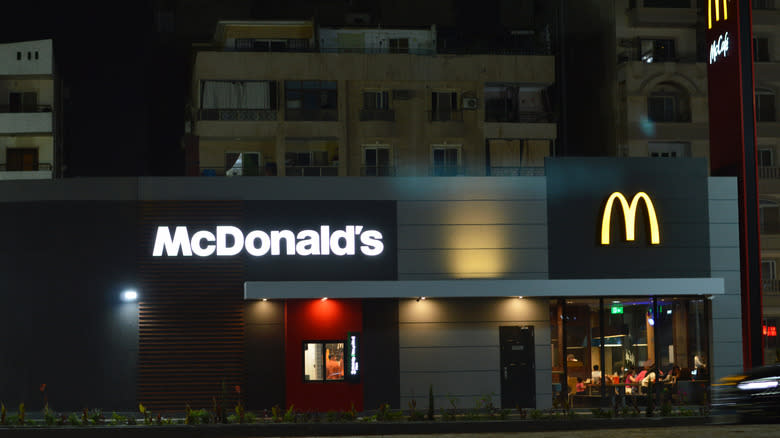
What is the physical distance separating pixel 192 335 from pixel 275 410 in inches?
214

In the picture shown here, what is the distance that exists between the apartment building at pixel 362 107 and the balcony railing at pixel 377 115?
0.20 ft

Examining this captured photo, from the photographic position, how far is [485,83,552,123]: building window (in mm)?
63250

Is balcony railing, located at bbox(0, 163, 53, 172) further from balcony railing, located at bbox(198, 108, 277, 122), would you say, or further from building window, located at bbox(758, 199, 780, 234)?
building window, located at bbox(758, 199, 780, 234)

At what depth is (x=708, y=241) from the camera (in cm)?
3453

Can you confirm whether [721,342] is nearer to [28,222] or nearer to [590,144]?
[28,222]

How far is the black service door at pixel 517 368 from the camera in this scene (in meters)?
33.3

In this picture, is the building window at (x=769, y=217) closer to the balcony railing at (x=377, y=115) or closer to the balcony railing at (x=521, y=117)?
the balcony railing at (x=521, y=117)

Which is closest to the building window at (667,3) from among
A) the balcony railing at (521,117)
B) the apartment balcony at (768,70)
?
the apartment balcony at (768,70)

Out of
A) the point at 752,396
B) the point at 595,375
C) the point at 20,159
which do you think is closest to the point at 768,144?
the point at 595,375

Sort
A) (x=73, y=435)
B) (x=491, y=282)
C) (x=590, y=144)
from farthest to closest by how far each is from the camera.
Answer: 1. (x=590, y=144)
2. (x=491, y=282)
3. (x=73, y=435)

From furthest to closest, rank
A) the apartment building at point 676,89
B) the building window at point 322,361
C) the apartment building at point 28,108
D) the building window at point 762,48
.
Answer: the apartment building at point 28,108
the building window at point 762,48
the apartment building at point 676,89
the building window at point 322,361

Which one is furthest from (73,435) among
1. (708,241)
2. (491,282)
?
(708,241)

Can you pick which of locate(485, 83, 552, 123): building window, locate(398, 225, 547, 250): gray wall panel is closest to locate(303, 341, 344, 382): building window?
locate(398, 225, 547, 250): gray wall panel

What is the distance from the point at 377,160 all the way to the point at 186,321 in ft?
96.0
